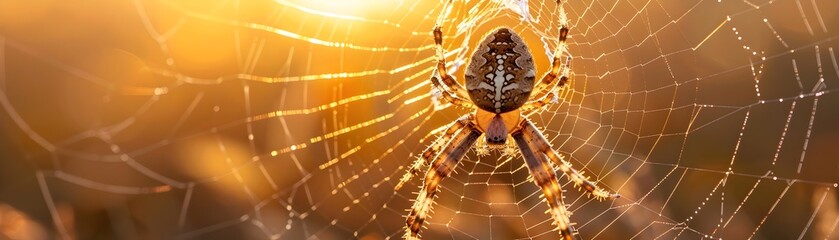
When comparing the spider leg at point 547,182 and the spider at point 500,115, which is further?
the spider leg at point 547,182

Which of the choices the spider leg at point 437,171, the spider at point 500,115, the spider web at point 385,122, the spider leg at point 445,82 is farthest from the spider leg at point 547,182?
the spider web at point 385,122

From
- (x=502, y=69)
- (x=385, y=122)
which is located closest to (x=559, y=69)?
(x=502, y=69)

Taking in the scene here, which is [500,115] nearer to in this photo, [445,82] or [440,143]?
[440,143]

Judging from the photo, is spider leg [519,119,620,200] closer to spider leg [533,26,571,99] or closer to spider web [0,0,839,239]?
spider leg [533,26,571,99]

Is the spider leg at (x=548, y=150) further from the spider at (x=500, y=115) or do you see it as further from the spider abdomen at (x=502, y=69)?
the spider abdomen at (x=502, y=69)

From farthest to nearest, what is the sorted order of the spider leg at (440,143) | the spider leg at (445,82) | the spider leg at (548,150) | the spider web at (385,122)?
1. the spider web at (385,122)
2. the spider leg at (440,143)
3. the spider leg at (548,150)
4. the spider leg at (445,82)

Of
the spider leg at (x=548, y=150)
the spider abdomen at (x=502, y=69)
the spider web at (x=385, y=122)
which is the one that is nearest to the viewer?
the spider abdomen at (x=502, y=69)
